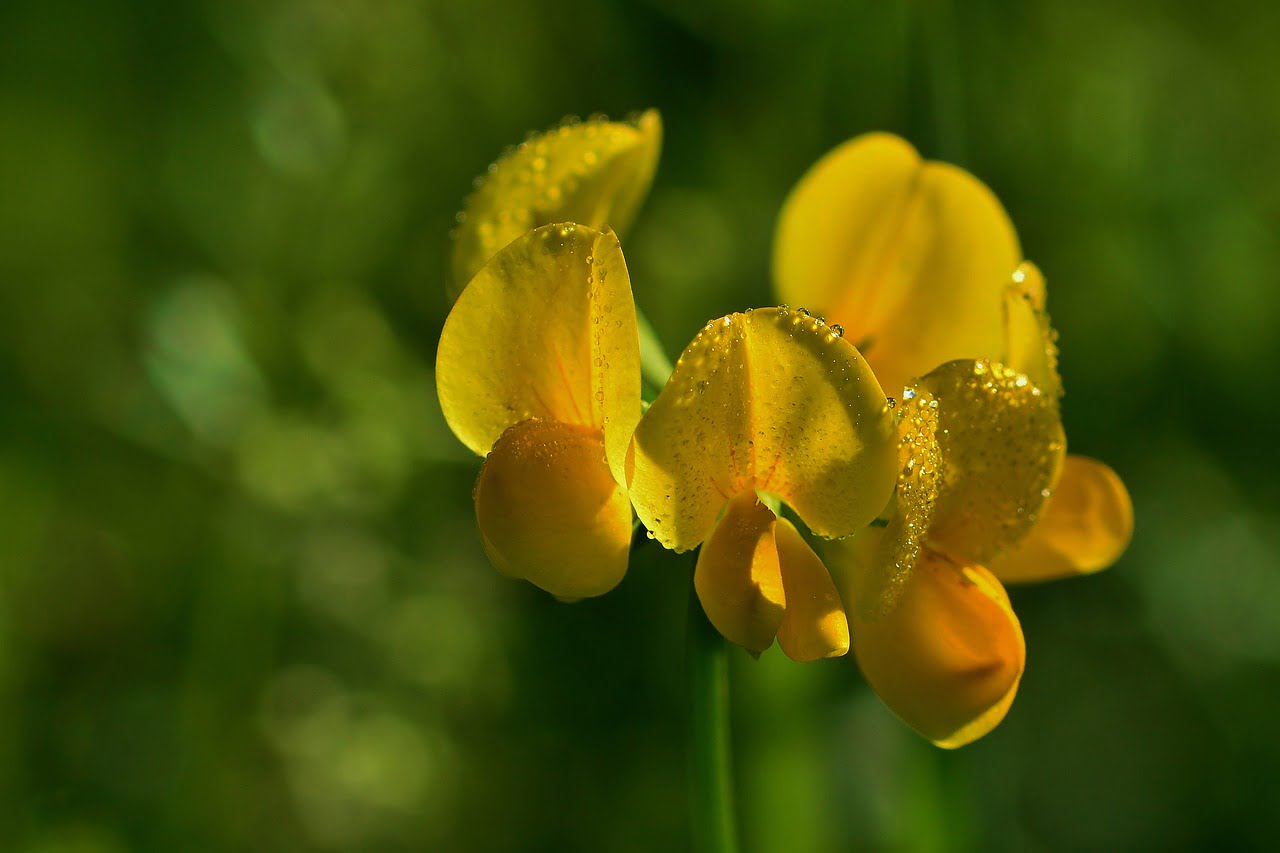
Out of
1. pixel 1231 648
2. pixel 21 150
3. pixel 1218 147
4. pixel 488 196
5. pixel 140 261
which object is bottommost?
pixel 1231 648

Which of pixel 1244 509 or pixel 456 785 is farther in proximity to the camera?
pixel 1244 509

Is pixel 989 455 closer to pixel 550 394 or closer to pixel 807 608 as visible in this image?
pixel 807 608

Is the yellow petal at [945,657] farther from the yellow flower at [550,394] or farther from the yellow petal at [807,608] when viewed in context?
the yellow flower at [550,394]

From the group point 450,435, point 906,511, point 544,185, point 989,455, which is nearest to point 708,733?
point 906,511

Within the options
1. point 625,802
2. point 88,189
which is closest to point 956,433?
point 625,802

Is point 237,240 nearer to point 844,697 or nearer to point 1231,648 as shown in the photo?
point 844,697

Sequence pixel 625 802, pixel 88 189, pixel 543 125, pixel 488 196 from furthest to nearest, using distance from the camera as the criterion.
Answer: pixel 543 125, pixel 88 189, pixel 625 802, pixel 488 196

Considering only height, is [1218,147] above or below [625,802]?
above
